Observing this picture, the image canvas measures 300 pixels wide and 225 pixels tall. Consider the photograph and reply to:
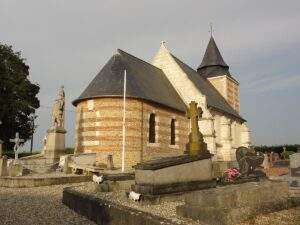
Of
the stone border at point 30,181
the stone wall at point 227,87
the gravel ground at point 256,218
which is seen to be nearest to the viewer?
the gravel ground at point 256,218

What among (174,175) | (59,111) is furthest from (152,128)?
(174,175)

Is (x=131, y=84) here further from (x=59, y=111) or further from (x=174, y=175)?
(x=174, y=175)

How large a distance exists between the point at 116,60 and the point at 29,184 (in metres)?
11.8

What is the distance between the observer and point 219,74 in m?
36.3

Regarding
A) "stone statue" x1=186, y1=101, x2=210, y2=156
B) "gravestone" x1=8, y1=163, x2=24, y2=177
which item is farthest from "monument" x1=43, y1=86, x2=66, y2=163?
"stone statue" x1=186, y1=101, x2=210, y2=156

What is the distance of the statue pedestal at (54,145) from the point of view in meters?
18.4

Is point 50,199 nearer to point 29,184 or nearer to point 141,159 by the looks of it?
point 29,184

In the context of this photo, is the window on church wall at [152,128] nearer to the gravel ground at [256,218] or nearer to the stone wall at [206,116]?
the stone wall at [206,116]

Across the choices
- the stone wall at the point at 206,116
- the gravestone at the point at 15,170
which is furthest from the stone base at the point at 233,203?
the stone wall at the point at 206,116

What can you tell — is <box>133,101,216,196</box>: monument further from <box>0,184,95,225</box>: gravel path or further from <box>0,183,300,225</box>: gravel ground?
<box>0,184,95,225</box>: gravel path

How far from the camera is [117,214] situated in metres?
6.19

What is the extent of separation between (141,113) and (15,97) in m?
19.4

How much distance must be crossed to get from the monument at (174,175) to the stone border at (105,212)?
1.29 metres

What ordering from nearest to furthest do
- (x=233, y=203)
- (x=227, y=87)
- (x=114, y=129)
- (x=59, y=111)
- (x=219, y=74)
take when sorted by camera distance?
(x=233, y=203)
(x=59, y=111)
(x=114, y=129)
(x=227, y=87)
(x=219, y=74)
